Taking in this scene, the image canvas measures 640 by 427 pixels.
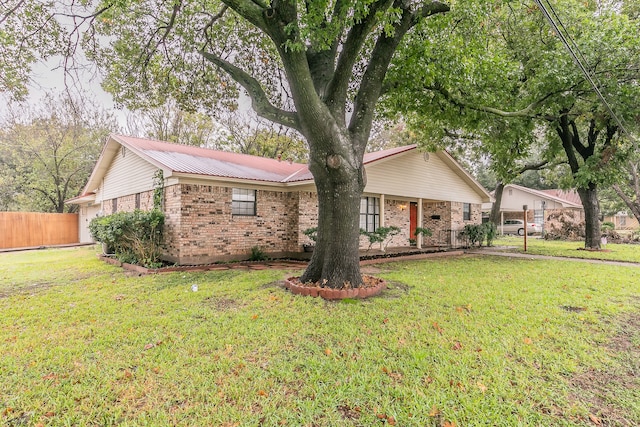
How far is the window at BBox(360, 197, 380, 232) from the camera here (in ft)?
44.5

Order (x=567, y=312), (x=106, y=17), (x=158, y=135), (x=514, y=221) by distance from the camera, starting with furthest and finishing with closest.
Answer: (x=514, y=221)
(x=158, y=135)
(x=106, y=17)
(x=567, y=312)

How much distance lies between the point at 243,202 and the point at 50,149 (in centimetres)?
1931

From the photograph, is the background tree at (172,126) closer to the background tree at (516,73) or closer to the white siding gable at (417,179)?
the white siding gable at (417,179)

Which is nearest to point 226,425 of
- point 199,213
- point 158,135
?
point 199,213

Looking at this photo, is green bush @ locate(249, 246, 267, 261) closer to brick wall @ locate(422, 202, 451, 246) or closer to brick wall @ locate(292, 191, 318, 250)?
brick wall @ locate(292, 191, 318, 250)

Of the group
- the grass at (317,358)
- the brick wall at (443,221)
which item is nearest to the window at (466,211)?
the brick wall at (443,221)

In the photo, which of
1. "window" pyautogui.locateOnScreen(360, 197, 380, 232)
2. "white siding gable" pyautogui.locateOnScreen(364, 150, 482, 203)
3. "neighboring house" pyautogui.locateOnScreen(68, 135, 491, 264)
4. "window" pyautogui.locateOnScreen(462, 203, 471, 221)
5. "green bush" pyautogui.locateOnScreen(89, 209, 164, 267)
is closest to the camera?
"green bush" pyautogui.locateOnScreen(89, 209, 164, 267)

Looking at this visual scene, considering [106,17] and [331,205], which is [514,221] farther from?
[106,17]

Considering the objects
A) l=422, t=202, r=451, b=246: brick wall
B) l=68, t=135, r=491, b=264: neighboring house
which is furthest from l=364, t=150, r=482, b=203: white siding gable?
l=422, t=202, r=451, b=246: brick wall

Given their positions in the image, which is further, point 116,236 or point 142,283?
point 116,236

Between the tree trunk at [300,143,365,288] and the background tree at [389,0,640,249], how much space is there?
336cm

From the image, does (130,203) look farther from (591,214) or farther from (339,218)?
(591,214)

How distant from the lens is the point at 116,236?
9.74 meters

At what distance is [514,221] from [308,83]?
30.0 m
